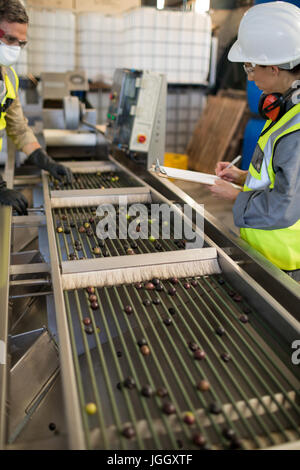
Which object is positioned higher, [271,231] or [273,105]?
[273,105]

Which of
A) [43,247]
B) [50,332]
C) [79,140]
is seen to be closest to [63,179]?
Result: [43,247]

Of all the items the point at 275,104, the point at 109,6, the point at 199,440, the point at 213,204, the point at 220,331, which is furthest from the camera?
the point at 109,6

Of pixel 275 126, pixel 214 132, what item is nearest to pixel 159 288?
pixel 275 126

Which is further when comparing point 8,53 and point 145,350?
point 8,53

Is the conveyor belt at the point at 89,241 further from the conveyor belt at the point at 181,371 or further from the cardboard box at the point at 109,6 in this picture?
the cardboard box at the point at 109,6

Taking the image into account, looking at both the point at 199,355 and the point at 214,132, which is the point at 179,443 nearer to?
the point at 199,355

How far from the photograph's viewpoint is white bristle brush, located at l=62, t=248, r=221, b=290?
1.44m

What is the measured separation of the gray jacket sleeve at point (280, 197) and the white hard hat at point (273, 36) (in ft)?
0.90

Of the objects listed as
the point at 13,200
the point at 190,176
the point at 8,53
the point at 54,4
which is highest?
the point at 54,4

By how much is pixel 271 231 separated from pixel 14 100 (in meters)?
1.95

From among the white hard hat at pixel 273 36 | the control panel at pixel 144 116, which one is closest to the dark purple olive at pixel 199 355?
the white hard hat at pixel 273 36

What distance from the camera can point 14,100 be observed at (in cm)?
270
